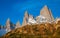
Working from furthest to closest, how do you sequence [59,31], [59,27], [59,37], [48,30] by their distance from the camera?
[48,30] → [59,27] → [59,31] → [59,37]

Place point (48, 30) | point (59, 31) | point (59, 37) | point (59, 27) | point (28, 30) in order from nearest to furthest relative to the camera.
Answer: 1. point (59, 37)
2. point (59, 31)
3. point (59, 27)
4. point (48, 30)
5. point (28, 30)

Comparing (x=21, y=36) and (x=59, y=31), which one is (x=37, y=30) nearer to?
(x=21, y=36)

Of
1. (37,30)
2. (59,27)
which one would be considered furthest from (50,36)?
(37,30)

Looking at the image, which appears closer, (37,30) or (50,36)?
(50,36)

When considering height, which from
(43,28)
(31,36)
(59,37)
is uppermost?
(43,28)

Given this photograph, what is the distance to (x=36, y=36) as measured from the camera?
145 m

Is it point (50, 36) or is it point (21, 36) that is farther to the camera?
point (21, 36)

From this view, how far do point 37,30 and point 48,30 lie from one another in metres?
11.7

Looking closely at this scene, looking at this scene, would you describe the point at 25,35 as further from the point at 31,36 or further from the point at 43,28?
the point at 43,28

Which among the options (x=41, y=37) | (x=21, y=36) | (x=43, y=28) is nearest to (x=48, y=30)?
(x=43, y=28)

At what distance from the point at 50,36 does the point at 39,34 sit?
2095 cm

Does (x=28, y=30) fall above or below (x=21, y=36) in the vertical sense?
above

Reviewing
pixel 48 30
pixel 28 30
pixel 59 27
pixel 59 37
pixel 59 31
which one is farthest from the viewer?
pixel 28 30

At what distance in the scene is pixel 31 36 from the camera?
148 meters
